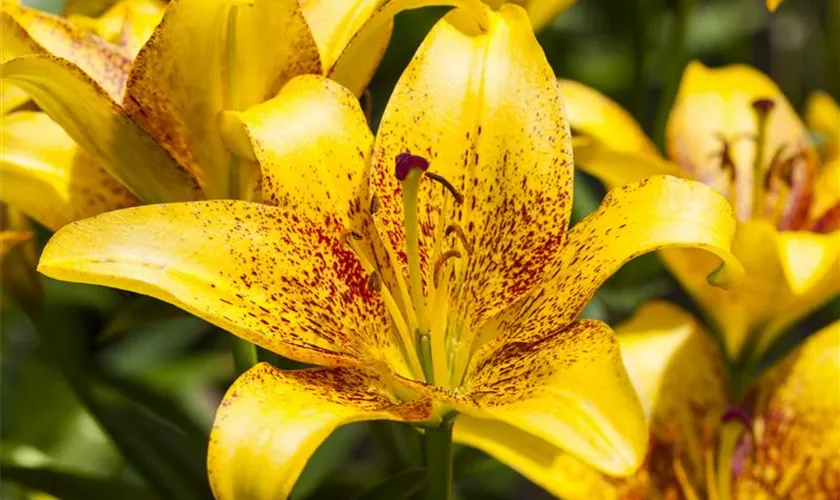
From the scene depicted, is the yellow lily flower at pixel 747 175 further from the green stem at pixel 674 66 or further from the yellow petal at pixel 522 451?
the yellow petal at pixel 522 451

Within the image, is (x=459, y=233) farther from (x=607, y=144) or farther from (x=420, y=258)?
(x=607, y=144)

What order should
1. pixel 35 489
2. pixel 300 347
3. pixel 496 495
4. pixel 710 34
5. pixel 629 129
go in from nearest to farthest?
pixel 300 347 < pixel 35 489 < pixel 629 129 < pixel 496 495 < pixel 710 34

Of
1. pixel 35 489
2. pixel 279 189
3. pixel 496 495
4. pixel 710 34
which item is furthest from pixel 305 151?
pixel 710 34

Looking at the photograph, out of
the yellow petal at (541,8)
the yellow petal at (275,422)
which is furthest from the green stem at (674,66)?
the yellow petal at (275,422)

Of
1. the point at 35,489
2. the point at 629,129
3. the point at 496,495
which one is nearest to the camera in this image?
the point at 35,489

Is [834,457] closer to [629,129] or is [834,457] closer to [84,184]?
[629,129]

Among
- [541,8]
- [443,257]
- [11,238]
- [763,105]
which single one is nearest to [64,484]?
[11,238]
